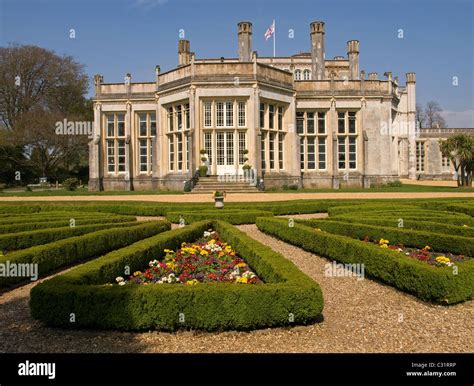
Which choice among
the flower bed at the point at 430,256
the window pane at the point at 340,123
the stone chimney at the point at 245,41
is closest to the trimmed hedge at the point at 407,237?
the flower bed at the point at 430,256

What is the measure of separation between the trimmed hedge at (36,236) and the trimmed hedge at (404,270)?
18.8 feet

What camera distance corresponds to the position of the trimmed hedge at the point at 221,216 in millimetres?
13656

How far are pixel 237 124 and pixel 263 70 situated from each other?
4169 millimetres

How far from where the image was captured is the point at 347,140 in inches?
1280

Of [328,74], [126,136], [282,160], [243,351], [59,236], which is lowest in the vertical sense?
[243,351]

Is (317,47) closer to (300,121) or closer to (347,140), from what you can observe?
(300,121)

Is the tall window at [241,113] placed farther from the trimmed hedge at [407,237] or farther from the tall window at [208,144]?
the trimmed hedge at [407,237]

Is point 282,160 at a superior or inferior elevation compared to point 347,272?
superior

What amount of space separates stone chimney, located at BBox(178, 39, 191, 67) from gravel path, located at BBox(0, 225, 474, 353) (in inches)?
1265

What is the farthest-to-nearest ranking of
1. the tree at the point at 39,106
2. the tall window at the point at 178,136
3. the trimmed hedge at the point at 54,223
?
the tree at the point at 39,106
the tall window at the point at 178,136
the trimmed hedge at the point at 54,223

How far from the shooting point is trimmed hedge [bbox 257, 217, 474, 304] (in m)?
6.44
